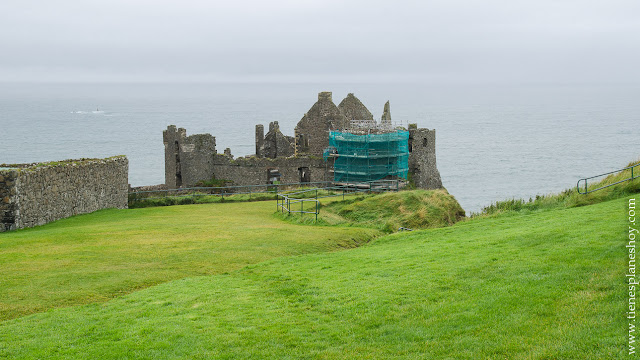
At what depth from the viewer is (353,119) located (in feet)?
191

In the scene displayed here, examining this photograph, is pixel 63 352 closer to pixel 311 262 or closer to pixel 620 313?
pixel 311 262

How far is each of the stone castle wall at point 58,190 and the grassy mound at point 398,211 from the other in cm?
1160

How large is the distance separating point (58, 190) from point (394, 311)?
68.3 feet

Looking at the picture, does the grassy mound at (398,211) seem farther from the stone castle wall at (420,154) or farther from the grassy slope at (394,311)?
the stone castle wall at (420,154)

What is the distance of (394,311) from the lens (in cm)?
1230

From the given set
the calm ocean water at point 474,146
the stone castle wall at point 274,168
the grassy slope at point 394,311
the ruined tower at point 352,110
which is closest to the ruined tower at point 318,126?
the ruined tower at point 352,110

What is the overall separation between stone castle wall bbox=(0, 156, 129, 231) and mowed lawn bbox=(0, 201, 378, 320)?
66cm

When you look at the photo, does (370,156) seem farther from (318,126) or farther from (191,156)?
(191,156)

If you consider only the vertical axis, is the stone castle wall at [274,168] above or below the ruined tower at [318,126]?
below

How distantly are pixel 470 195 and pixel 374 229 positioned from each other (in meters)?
56.7

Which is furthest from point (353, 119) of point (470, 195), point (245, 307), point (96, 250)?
point (245, 307)

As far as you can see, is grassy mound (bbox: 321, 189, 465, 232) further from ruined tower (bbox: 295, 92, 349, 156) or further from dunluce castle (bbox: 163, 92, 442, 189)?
ruined tower (bbox: 295, 92, 349, 156)

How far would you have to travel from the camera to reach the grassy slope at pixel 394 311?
10.5 m

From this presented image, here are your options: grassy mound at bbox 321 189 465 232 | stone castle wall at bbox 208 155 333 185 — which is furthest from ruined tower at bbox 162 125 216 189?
grassy mound at bbox 321 189 465 232
